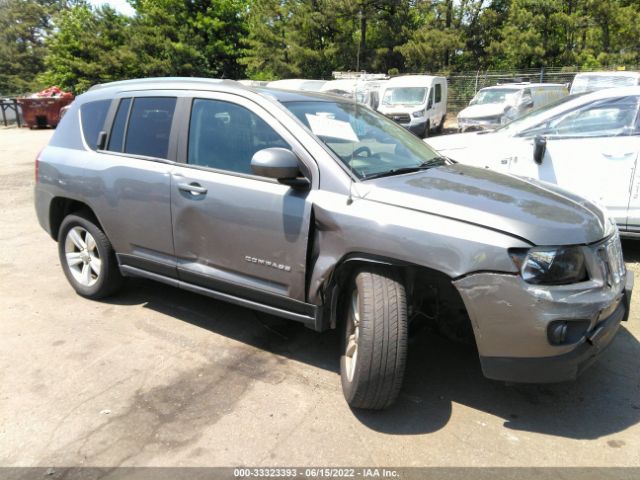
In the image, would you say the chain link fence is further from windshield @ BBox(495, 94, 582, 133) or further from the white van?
windshield @ BBox(495, 94, 582, 133)

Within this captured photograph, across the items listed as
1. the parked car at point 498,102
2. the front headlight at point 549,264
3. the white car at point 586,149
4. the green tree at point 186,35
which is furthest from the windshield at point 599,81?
the green tree at point 186,35

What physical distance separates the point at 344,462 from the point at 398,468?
27 centimetres

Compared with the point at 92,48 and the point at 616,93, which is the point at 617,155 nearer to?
the point at 616,93

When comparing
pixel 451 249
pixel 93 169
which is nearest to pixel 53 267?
pixel 93 169

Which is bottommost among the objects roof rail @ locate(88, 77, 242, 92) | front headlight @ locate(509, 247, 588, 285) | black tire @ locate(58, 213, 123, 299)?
black tire @ locate(58, 213, 123, 299)

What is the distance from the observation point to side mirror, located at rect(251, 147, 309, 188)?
3.08m

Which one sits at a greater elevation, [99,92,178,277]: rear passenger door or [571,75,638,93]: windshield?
[571,75,638,93]: windshield

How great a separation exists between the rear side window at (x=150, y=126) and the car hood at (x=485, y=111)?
600 inches

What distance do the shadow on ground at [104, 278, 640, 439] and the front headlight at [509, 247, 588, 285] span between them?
0.88 m

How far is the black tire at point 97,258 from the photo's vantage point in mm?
4386

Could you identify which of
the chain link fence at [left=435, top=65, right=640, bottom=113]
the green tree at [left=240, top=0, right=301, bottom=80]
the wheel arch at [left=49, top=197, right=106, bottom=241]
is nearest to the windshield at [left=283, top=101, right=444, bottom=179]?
the wheel arch at [left=49, top=197, right=106, bottom=241]

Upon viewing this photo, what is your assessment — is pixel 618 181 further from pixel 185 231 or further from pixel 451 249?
pixel 185 231

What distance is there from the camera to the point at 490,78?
28672mm

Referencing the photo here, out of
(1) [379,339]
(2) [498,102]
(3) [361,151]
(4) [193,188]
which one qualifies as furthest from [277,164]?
(2) [498,102]
